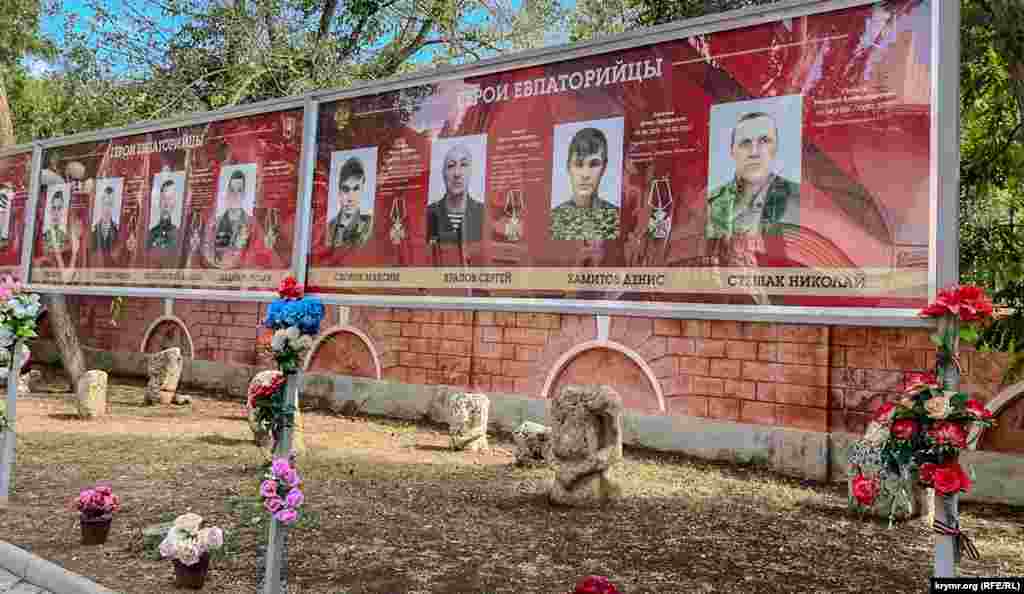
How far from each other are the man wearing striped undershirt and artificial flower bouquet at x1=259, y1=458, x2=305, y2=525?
3136 mm

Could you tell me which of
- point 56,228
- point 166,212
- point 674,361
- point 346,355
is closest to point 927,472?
point 674,361

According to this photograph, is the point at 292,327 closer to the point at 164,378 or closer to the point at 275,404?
the point at 275,404

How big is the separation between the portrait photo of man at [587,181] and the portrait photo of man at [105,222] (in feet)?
19.2

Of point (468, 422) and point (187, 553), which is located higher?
point (468, 422)

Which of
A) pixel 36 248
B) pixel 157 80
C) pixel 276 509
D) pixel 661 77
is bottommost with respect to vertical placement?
pixel 276 509

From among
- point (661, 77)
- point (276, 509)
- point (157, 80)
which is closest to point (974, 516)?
point (661, 77)

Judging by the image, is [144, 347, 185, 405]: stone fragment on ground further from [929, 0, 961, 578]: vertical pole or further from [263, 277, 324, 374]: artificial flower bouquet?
[929, 0, 961, 578]: vertical pole

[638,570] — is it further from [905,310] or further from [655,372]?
[655,372]

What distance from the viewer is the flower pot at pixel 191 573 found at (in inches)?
150

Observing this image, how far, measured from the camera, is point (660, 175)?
5656mm

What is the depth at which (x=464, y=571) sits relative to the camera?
4164 mm

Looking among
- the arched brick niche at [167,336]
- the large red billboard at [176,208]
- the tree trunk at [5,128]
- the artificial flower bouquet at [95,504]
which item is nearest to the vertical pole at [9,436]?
the artificial flower bouquet at [95,504]

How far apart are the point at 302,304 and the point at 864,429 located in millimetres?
5231

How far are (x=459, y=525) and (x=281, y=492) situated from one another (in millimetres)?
1727
